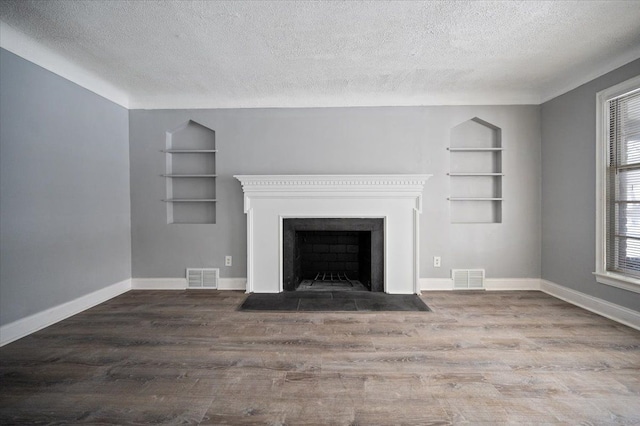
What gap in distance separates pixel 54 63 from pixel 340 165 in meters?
2.97

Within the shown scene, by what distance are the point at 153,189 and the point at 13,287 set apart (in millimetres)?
1698

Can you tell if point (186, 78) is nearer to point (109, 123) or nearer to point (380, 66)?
point (109, 123)

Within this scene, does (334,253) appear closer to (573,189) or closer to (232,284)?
(232,284)

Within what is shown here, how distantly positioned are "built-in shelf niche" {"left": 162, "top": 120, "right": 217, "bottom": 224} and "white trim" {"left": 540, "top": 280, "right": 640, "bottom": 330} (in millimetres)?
4254

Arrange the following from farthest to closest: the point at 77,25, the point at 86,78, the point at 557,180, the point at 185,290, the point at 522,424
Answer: the point at 185,290 → the point at 557,180 → the point at 86,78 → the point at 77,25 → the point at 522,424

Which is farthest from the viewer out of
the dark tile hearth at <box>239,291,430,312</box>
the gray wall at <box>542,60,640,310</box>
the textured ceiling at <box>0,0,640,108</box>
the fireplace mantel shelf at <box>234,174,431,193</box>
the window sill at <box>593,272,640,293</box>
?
the fireplace mantel shelf at <box>234,174,431,193</box>

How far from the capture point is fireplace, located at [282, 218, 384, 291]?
357 centimetres

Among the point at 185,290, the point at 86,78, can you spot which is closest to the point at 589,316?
the point at 185,290

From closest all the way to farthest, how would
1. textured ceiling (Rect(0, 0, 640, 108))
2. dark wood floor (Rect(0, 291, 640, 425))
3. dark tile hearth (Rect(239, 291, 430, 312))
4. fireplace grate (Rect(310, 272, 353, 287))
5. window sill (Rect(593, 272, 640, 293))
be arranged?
dark wood floor (Rect(0, 291, 640, 425)), textured ceiling (Rect(0, 0, 640, 108)), window sill (Rect(593, 272, 640, 293)), dark tile hearth (Rect(239, 291, 430, 312)), fireplace grate (Rect(310, 272, 353, 287))

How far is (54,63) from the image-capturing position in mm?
2643

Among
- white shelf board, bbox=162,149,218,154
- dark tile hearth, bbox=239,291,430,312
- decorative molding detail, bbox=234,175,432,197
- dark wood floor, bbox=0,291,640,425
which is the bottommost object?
dark wood floor, bbox=0,291,640,425

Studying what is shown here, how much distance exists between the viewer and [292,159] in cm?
369

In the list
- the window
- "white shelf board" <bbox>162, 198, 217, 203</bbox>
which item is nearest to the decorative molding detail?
"white shelf board" <bbox>162, 198, 217, 203</bbox>

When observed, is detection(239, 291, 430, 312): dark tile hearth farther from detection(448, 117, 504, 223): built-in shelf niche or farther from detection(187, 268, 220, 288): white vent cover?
detection(448, 117, 504, 223): built-in shelf niche
